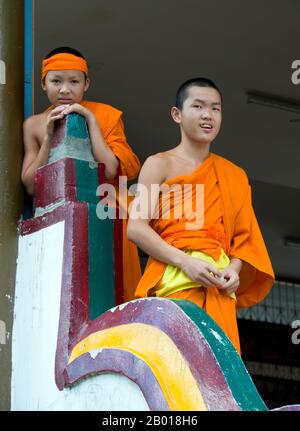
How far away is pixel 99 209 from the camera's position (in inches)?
161

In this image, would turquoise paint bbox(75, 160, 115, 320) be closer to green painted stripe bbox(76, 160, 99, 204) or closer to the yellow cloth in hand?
green painted stripe bbox(76, 160, 99, 204)

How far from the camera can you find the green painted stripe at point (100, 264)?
13.0 feet

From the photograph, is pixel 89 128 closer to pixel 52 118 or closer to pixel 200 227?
pixel 52 118

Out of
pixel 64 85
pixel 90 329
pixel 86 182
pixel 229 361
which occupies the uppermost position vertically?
pixel 64 85

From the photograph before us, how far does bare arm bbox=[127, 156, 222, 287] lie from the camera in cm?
389

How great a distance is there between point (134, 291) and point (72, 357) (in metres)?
0.58

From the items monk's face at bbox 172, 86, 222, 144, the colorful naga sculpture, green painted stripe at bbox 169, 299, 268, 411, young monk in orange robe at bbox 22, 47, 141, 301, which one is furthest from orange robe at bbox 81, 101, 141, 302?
green painted stripe at bbox 169, 299, 268, 411

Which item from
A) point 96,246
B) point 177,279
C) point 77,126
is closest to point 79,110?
point 77,126

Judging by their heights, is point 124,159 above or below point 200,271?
above

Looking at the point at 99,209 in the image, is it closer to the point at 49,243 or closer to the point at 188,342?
the point at 49,243

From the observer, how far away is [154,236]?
397 centimetres

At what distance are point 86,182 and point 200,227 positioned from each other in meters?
0.46
